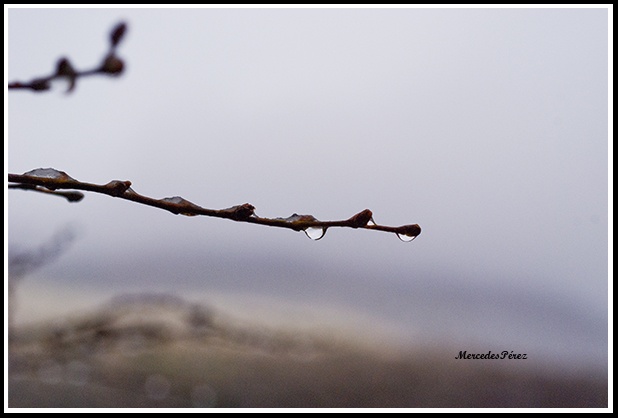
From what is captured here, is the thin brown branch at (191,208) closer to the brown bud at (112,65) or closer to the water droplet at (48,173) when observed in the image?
the water droplet at (48,173)

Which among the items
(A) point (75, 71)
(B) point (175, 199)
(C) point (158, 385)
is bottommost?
(C) point (158, 385)

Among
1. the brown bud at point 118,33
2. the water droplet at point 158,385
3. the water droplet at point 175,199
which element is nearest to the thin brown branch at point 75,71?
the brown bud at point 118,33

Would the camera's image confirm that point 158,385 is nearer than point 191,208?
No

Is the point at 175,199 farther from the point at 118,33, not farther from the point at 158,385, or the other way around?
the point at 158,385

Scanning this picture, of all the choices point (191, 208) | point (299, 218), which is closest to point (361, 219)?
point (299, 218)

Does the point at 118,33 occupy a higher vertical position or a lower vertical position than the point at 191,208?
higher

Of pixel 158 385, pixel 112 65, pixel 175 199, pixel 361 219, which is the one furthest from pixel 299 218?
pixel 158 385

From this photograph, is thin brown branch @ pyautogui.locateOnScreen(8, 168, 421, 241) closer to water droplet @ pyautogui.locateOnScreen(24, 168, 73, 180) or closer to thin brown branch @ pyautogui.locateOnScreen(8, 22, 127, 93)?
water droplet @ pyautogui.locateOnScreen(24, 168, 73, 180)
